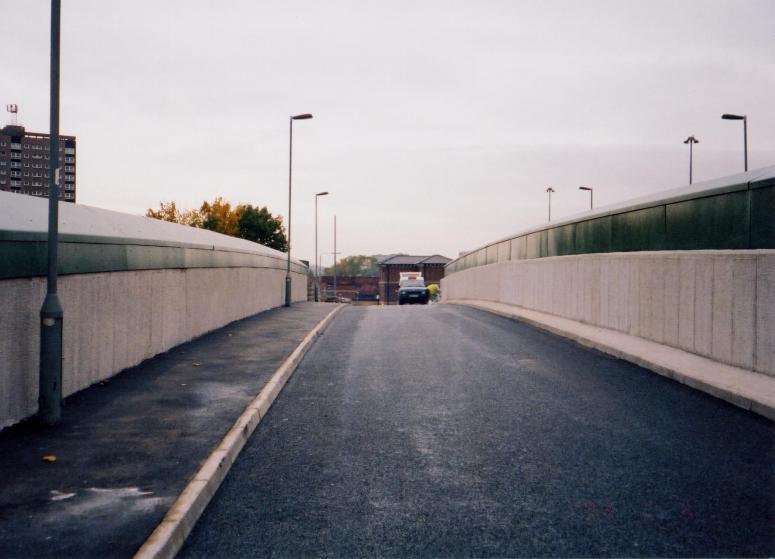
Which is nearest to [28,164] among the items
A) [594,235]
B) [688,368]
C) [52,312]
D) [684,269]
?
[594,235]

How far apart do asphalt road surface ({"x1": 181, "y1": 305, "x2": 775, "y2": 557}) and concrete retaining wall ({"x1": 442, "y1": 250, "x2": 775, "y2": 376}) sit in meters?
1.21

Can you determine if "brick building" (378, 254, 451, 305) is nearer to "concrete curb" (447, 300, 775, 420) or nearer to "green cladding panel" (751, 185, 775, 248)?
"concrete curb" (447, 300, 775, 420)

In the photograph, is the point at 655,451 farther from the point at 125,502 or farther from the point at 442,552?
the point at 125,502

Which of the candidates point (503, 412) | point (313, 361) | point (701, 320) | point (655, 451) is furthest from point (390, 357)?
point (655, 451)

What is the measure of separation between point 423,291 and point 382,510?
40.9m

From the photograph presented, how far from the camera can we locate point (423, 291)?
45.7m

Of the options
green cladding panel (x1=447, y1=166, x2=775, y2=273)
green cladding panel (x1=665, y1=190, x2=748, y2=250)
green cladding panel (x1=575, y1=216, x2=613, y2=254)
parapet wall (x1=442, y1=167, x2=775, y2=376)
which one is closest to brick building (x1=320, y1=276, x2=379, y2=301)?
parapet wall (x1=442, y1=167, x2=775, y2=376)

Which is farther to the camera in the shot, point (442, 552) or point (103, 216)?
point (103, 216)

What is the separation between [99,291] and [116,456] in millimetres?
3627

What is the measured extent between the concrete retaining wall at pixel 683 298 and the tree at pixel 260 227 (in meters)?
67.4

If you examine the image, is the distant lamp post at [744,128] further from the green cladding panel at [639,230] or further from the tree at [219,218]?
the tree at [219,218]

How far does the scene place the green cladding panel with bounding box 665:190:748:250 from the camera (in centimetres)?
982

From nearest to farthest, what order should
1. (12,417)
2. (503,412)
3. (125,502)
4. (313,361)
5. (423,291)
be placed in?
(125,502), (12,417), (503,412), (313,361), (423,291)

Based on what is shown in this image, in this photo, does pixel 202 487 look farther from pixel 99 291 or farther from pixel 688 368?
pixel 688 368
